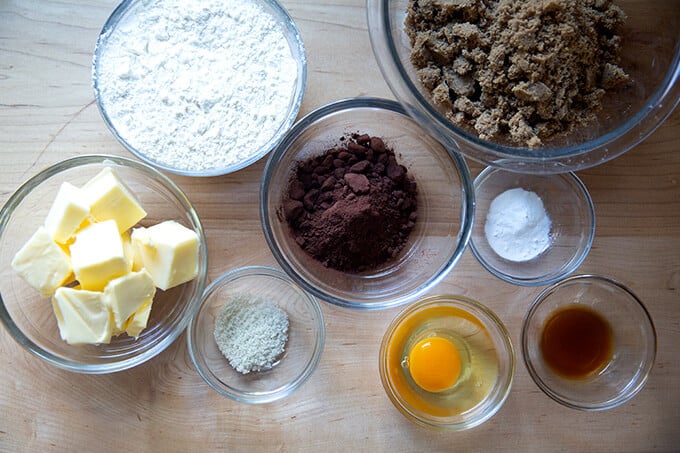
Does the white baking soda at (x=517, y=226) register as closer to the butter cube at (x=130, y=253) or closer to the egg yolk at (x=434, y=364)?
the egg yolk at (x=434, y=364)

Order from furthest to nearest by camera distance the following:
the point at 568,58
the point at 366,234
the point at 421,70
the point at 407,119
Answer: the point at 407,119 → the point at 366,234 → the point at 421,70 → the point at 568,58

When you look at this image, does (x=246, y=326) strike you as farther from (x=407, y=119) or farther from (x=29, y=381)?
(x=407, y=119)

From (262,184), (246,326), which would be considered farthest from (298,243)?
(246,326)

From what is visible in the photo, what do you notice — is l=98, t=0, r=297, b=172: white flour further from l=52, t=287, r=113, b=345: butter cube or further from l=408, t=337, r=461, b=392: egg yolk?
l=408, t=337, r=461, b=392: egg yolk

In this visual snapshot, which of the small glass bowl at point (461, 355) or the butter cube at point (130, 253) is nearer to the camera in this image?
the butter cube at point (130, 253)

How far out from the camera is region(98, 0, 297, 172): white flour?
1678 mm

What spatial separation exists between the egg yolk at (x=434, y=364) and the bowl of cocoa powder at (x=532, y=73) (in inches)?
24.4

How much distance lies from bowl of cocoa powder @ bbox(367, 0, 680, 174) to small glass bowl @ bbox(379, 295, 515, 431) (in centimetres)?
52

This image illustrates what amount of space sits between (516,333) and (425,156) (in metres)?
0.64

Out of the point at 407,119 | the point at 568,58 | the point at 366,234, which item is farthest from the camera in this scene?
the point at 407,119

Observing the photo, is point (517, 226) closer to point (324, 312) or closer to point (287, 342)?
point (324, 312)

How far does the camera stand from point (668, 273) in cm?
183

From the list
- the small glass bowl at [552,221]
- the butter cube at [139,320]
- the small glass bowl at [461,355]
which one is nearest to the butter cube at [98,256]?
the butter cube at [139,320]

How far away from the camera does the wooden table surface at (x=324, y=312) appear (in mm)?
1754
